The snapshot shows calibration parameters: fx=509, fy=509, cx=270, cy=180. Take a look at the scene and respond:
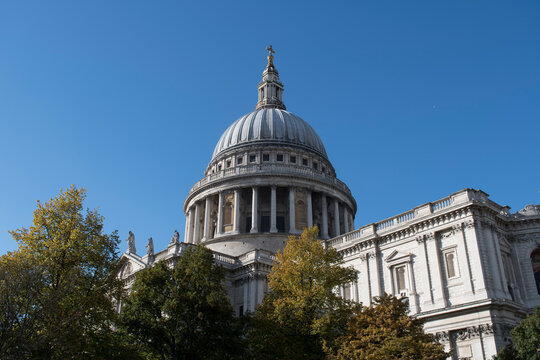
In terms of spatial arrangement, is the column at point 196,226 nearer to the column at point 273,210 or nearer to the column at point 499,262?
the column at point 273,210

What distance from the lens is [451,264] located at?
36344 millimetres

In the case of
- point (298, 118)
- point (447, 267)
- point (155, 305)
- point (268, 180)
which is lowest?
point (155, 305)

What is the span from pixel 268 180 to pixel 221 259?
51.5 ft

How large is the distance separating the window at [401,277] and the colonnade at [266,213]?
20.8m

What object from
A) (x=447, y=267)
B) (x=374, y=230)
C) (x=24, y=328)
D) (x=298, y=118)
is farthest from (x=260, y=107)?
(x=24, y=328)

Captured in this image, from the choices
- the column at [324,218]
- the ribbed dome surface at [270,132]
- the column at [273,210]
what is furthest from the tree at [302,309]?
the ribbed dome surface at [270,132]

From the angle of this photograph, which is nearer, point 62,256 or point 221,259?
point 62,256

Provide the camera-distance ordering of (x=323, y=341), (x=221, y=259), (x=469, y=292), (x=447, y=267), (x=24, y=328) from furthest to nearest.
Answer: (x=221, y=259) < (x=447, y=267) < (x=469, y=292) < (x=323, y=341) < (x=24, y=328)

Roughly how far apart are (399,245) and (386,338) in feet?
55.0

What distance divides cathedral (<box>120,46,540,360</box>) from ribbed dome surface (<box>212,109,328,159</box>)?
15.3 feet

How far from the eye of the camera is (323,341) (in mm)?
26031

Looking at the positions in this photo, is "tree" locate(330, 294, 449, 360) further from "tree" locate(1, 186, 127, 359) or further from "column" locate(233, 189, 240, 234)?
"column" locate(233, 189, 240, 234)

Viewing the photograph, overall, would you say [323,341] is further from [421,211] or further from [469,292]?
[421,211]

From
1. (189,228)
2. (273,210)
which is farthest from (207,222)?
(273,210)
